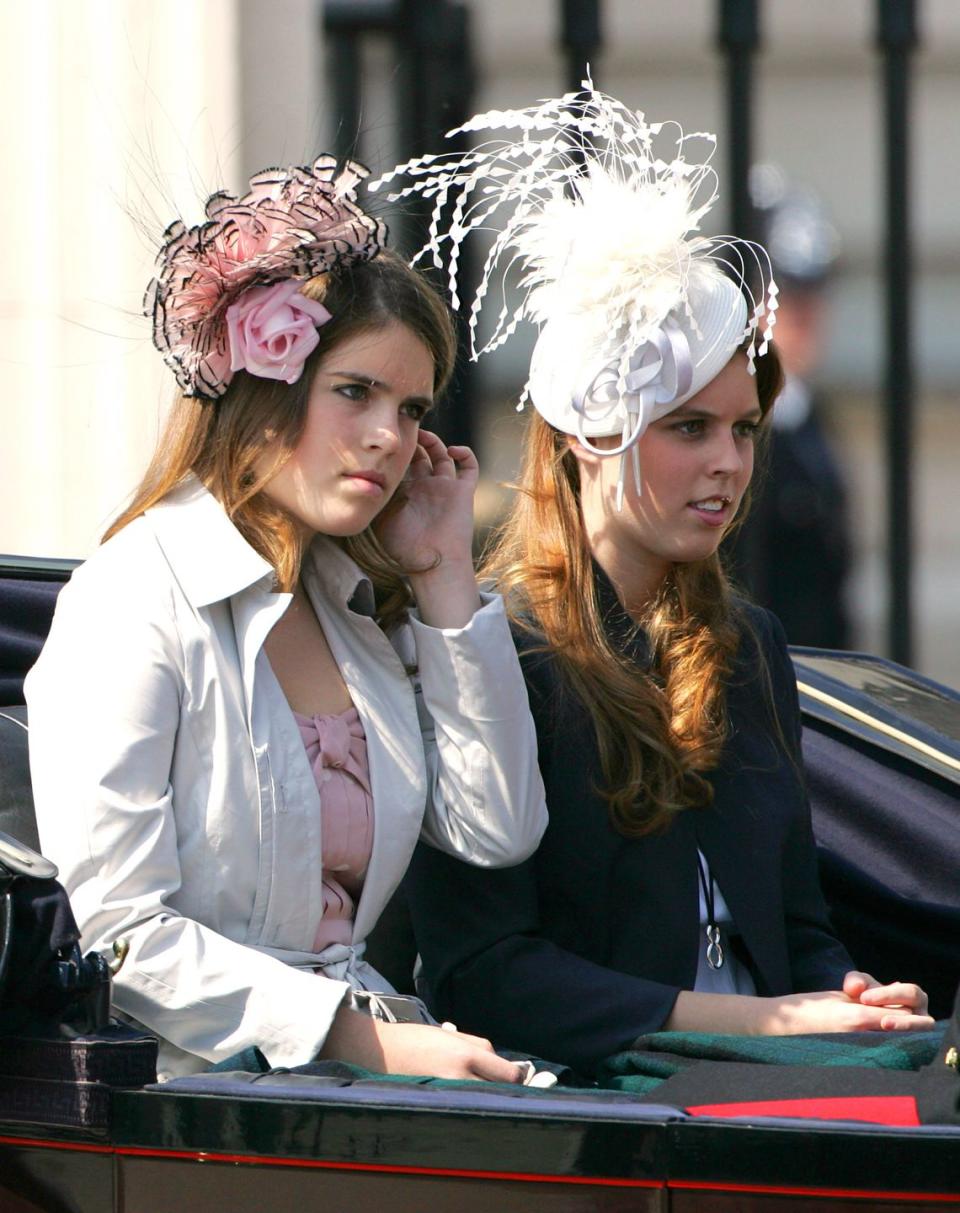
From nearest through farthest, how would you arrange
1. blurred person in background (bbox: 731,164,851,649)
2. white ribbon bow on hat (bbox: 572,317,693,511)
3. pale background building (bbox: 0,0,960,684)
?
white ribbon bow on hat (bbox: 572,317,693,511) → pale background building (bbox: 0,0,960,684) → blurred person in background (bbox: 731,164,851,649)

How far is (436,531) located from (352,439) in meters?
0.24

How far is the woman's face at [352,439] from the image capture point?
2.20m

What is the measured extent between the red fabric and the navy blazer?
0.45 meters

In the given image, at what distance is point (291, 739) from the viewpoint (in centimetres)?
214

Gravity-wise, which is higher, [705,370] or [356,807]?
[705,370]

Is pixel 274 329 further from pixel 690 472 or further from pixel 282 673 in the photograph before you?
pixel 690 472

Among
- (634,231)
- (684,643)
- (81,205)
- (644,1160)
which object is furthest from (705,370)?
(81,205)

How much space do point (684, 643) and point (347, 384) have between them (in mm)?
613

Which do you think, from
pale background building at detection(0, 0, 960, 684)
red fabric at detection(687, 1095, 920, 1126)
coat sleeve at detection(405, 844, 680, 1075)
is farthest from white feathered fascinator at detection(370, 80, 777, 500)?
pale background building at detection(0, 0, 960, 684)

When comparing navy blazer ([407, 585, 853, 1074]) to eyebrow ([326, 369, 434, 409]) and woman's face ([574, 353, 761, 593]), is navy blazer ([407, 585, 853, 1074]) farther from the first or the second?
eyebrow ([326, 369, 434, 409])

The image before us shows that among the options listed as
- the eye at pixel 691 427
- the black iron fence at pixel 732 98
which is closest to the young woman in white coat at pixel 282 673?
the eye at pixel 691 427

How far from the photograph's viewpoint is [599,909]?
2.40 metres

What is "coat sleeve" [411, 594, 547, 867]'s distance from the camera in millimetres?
2270

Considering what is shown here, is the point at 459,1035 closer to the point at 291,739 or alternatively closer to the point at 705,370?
the point at 291,739
